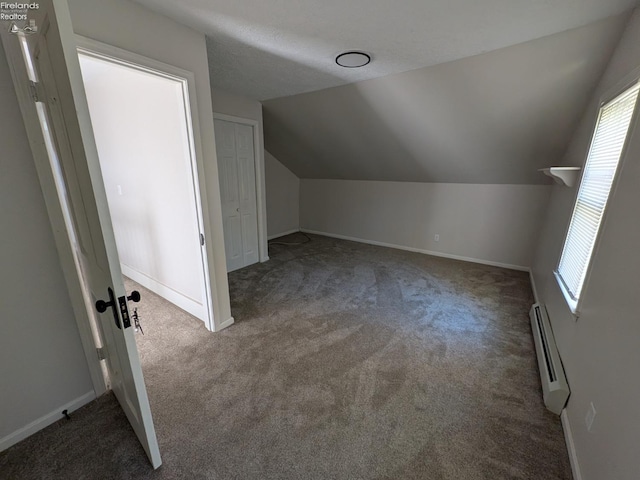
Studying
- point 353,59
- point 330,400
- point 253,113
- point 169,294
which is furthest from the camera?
point 253,113

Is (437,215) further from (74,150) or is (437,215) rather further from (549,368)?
(74,150)

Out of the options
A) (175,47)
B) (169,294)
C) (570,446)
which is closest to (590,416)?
(570,446)

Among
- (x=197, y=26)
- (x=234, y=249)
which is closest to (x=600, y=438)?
(x=197, y=26)

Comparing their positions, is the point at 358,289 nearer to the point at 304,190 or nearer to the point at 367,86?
the point at 367,86

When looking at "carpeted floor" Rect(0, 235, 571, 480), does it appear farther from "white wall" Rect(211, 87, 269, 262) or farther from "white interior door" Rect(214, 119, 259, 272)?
"white wall" Rect(211, 87, 269, 262)

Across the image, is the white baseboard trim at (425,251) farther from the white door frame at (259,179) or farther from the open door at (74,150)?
the open door at (74,150)

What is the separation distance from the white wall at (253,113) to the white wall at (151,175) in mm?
987

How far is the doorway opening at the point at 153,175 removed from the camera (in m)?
2.09

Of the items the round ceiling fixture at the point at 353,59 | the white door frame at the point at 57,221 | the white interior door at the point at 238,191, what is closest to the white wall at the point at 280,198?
the white interior door at the point at 238,191

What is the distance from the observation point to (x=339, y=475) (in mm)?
1292

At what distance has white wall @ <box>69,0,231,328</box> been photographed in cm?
141

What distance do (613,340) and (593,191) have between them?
1.22 metres

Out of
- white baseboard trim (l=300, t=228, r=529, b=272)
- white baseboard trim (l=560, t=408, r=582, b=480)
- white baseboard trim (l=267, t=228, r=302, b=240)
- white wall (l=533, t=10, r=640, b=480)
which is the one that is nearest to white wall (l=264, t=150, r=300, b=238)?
white baseboard trim (l=267, t=228, r=302, b=240)

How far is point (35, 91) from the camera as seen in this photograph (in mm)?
1182
